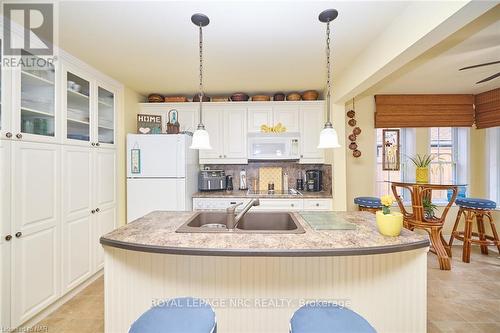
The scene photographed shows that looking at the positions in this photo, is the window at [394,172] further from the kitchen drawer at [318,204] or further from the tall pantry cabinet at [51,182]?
the tall pantry cabinet at [51,182]

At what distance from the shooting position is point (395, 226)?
137cm

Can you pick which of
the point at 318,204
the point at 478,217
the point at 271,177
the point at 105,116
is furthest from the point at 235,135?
the point at 478,217

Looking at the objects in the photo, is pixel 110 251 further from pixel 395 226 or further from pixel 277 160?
pixel 277 160

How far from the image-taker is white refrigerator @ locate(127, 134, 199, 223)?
2.96 metres

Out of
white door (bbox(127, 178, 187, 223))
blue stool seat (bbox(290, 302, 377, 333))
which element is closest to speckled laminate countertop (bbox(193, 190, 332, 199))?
white door (bbox(127, 178, 187, 223))

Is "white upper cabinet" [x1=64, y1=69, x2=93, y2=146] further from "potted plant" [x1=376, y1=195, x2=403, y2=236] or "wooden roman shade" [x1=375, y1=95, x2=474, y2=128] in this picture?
"wooden roman shade" [x1=375, y1=95, x2=474, y2=128]

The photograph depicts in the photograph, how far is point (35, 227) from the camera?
1898 mm

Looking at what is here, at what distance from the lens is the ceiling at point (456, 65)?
1.88 metres

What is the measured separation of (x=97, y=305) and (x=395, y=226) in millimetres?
2596

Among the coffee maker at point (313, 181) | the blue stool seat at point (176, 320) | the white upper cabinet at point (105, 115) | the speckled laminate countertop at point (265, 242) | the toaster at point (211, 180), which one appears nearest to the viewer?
the blue stool seat at point (176, 320)

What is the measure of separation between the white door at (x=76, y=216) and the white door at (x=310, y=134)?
2.65m

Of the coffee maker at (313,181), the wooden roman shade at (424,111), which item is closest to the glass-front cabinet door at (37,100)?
the coffee maker at (313,181)

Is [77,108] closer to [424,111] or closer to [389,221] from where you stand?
[389,221]

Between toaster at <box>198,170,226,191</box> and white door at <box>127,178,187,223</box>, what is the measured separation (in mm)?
476
